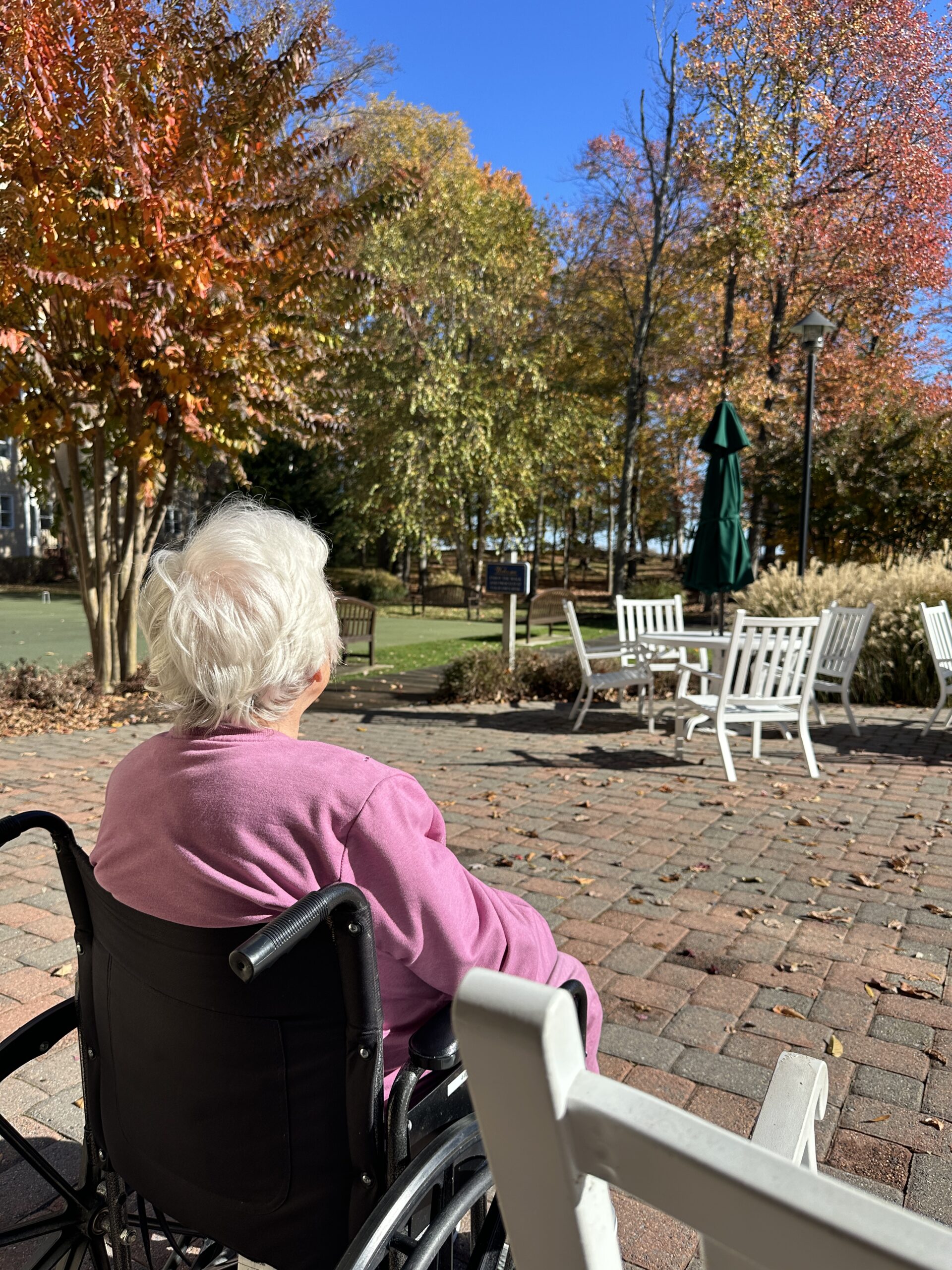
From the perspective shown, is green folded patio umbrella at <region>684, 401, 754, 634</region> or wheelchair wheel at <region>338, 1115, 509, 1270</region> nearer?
wheelchair wheel at <region>338, 1115, 509, 1270</region>

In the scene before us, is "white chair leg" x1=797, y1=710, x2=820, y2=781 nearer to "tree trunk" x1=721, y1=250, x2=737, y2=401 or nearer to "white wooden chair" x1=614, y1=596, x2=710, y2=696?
"white wooden chair" x1=614, y1=596, x2=710, y2=696

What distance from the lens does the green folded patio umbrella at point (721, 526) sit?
10.0m

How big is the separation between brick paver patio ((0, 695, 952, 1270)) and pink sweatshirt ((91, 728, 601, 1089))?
1.18m

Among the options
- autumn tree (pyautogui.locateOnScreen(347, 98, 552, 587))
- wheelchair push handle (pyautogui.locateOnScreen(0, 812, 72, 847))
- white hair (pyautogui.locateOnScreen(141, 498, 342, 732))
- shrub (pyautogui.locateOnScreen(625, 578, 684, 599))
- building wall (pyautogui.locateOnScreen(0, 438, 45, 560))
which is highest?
autumn tree (pyautogui.locateOnScreen(347, 98, 552, 587))

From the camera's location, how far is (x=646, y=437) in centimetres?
2942

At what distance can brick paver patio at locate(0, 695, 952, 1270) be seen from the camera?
2.73m

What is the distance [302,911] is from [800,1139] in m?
0.69

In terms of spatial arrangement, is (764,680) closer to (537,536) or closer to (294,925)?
(294,925)

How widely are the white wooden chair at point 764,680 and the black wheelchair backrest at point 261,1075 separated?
18.7 ft

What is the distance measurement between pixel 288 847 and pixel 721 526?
9.22 m

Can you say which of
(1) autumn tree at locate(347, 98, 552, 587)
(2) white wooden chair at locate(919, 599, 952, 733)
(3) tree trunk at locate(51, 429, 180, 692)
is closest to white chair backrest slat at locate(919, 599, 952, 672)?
(2) white wooden chair at locate(919, 599, 952, 733)

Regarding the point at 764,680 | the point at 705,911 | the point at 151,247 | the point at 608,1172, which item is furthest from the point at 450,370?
the point at 608,1172

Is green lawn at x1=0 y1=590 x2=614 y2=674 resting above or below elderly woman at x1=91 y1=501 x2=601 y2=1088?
below

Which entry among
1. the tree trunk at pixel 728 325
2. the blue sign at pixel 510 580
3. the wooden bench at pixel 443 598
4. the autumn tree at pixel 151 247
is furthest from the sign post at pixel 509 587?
the wooden bench at pixel 443 598
